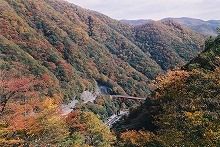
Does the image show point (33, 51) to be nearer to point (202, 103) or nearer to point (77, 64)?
point (77, 64)

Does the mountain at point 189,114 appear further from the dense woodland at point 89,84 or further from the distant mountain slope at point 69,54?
the distant mountain slope at point 69,54

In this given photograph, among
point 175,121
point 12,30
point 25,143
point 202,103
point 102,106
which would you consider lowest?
point 102,106

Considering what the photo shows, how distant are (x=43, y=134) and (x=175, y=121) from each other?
15.4 m

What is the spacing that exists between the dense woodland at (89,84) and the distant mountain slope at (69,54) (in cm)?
43

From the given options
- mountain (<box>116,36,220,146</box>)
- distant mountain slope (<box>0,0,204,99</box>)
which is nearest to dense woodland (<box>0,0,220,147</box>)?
mountain (<box>116,36,220,146</box>)

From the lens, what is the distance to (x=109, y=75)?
425 ft

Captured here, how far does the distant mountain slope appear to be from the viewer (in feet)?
294

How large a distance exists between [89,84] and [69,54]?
20261 millimetres

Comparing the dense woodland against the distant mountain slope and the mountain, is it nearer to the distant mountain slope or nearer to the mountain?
the mountain

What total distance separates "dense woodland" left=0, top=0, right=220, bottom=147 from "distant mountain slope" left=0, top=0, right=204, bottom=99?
16.9 inches

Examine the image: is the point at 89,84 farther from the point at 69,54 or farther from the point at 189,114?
the point at 189,114

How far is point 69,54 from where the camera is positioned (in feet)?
380

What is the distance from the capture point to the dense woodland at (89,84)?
23812 mm

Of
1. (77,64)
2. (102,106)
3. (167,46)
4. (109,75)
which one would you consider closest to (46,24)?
(77,64)
